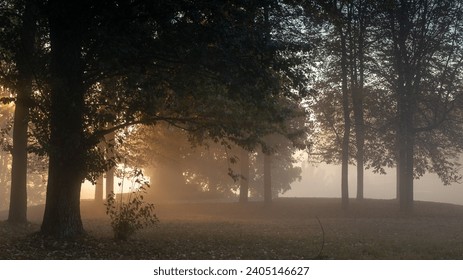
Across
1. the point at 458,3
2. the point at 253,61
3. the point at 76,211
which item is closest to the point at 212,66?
the point at 253,61

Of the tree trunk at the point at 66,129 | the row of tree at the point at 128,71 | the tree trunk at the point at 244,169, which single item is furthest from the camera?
the tree trunk at the point at 244,169

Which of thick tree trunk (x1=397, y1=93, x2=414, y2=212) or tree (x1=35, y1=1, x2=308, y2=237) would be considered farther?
thick tree trunk (x1=397, y1=93, x2=414, y2=212)

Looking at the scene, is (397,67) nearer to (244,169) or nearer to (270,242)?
(244,169)

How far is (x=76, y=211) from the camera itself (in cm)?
1367

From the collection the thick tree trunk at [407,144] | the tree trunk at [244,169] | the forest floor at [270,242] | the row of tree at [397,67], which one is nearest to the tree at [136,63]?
the forest floor at [270,242]

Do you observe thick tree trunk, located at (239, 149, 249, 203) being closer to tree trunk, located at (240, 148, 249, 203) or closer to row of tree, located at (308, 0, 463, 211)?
tree trunk, located at (240, 148, 249, 203)

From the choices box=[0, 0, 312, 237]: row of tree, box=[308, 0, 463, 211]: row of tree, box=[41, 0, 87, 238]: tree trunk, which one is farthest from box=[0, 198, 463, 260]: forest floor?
box=[308, 0, 463, 211]: row of tree

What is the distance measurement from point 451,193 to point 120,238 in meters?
93.0

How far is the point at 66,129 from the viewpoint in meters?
12.9

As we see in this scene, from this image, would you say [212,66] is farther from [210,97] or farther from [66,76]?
[66,76]

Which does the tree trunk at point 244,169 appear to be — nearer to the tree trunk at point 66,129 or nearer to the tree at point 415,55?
the tree at point 415,55

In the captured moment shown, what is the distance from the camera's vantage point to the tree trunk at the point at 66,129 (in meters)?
12.5

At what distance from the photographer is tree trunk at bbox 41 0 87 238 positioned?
1248cm
